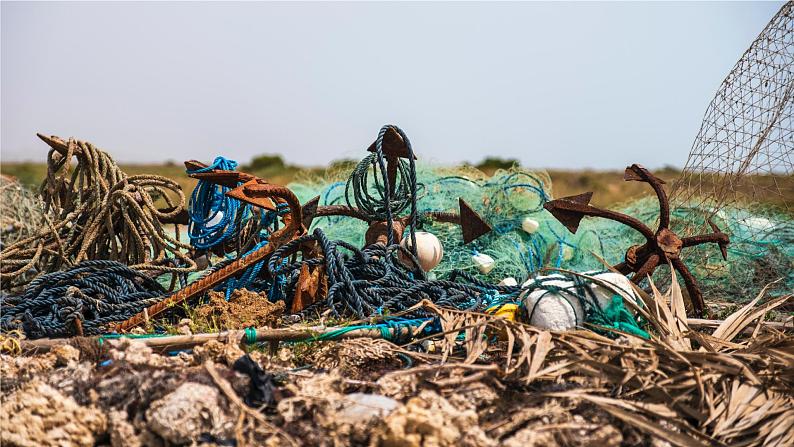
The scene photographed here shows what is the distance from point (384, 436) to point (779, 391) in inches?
66.0

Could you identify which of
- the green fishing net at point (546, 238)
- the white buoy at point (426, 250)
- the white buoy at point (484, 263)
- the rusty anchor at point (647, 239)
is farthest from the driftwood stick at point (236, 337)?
the white buoy at point (484, 263)

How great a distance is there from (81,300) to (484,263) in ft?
10.6

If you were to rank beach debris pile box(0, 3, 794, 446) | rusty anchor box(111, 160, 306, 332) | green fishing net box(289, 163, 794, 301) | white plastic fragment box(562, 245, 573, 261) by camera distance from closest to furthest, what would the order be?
beach debris pile box(0, 3, 794, 446) < rusty anchor box(111, 160, 306, 332) < green fishing net box(289, 163, 794, 301) < white plastic fragment box(562, 245, 573, 261)

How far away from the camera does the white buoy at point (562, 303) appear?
372 cm

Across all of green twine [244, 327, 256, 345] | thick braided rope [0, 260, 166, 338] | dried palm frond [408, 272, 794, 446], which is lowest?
thick braided rope [0, 260, 166, 338]

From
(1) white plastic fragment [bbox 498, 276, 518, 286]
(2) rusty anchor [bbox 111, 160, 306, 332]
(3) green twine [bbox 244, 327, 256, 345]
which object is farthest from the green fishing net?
(3) green twine [bbox 244, 327, 256, 345]

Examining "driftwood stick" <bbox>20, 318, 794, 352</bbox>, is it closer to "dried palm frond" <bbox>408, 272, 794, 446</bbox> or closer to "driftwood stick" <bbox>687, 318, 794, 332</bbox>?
"dried palm frond" <bbox>408, 272, 794, 446</bbox>

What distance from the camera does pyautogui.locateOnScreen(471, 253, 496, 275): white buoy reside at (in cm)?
617

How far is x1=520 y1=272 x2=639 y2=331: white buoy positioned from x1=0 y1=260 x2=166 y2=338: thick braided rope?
7.42 feet

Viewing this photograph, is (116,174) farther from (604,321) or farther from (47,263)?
(604,321)

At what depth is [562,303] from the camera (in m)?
3.78

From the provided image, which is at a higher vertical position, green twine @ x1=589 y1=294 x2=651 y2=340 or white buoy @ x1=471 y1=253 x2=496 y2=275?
green twine @ x1=589 y1=294 x2=651 y2=340

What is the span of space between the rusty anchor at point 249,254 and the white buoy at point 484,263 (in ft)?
6.28

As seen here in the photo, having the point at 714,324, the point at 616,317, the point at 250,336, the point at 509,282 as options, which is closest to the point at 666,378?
the point at 616,317
